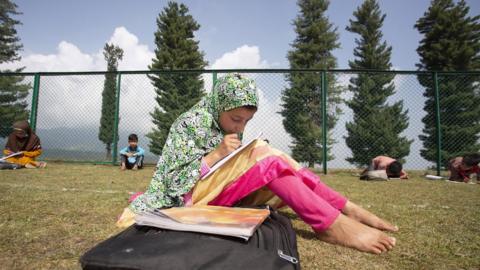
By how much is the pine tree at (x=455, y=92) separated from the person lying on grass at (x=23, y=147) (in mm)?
9627

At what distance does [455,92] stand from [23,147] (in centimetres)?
1157

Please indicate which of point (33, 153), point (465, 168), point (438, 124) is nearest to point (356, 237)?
point (465, 168)

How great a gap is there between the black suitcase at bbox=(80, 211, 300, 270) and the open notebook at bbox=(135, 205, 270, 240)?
0.03 m

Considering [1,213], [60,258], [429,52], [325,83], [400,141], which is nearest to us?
[60,258]

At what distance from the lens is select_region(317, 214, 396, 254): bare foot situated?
1599mm

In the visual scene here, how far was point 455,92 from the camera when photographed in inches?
326

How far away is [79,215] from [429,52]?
21.1 metres

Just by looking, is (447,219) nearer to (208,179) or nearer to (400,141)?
(208,179)

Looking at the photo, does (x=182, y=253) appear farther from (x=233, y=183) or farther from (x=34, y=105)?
(x=34, y=105)

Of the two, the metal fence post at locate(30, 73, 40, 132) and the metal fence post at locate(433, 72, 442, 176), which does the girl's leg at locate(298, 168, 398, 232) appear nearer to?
the metal fence post at locate(433, 72, 442, 176)

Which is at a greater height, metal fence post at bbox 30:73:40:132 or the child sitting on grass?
metal fence post at bbox 30:73:40:132

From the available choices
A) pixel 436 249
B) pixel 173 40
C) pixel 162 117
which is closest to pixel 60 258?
pixel 436 249

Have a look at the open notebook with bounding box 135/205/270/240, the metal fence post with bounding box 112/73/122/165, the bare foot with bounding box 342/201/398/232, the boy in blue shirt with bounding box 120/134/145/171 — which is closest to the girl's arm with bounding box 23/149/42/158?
the metal fence post with bounding box 112/73/122/165

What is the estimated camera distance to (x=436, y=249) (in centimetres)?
167
